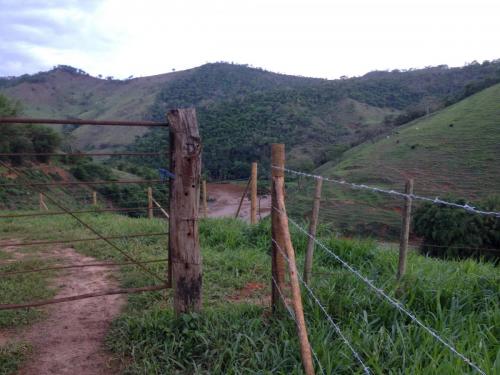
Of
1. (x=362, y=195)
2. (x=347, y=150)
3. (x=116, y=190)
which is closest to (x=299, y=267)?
(x=116, y=190)

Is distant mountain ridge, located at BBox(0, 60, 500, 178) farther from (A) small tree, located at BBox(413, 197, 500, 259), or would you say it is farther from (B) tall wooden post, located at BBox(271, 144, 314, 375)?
(B) tall wooden post, located at BBox(271, 144, 314, 375)

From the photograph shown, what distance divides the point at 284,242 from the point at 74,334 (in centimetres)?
172

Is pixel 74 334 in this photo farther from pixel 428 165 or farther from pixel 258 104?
pixel 258 104

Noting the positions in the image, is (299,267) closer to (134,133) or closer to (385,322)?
(385,322)

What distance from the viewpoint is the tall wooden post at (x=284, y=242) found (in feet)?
7.18

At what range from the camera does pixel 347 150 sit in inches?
1554

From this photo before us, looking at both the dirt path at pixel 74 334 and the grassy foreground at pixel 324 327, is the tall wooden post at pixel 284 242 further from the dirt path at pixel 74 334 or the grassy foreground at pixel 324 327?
the dirt path at pixel 74 334

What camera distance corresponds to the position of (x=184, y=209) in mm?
2973

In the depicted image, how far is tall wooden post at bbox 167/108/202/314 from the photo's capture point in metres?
2.91

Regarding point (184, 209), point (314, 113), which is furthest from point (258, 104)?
point (184, 209)

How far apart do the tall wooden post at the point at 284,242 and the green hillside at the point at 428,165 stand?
15.6 m

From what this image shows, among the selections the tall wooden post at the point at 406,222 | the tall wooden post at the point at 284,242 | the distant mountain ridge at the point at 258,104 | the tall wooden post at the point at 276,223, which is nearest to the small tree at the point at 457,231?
the tall wooden post at the point at 406,222

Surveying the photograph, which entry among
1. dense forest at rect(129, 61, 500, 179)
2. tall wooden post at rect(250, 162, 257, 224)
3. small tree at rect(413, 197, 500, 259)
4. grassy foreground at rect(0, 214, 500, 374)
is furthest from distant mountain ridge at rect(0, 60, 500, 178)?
grassy foreground at rect(0, 214, 500, 374)

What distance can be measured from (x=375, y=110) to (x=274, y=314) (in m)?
55.6
